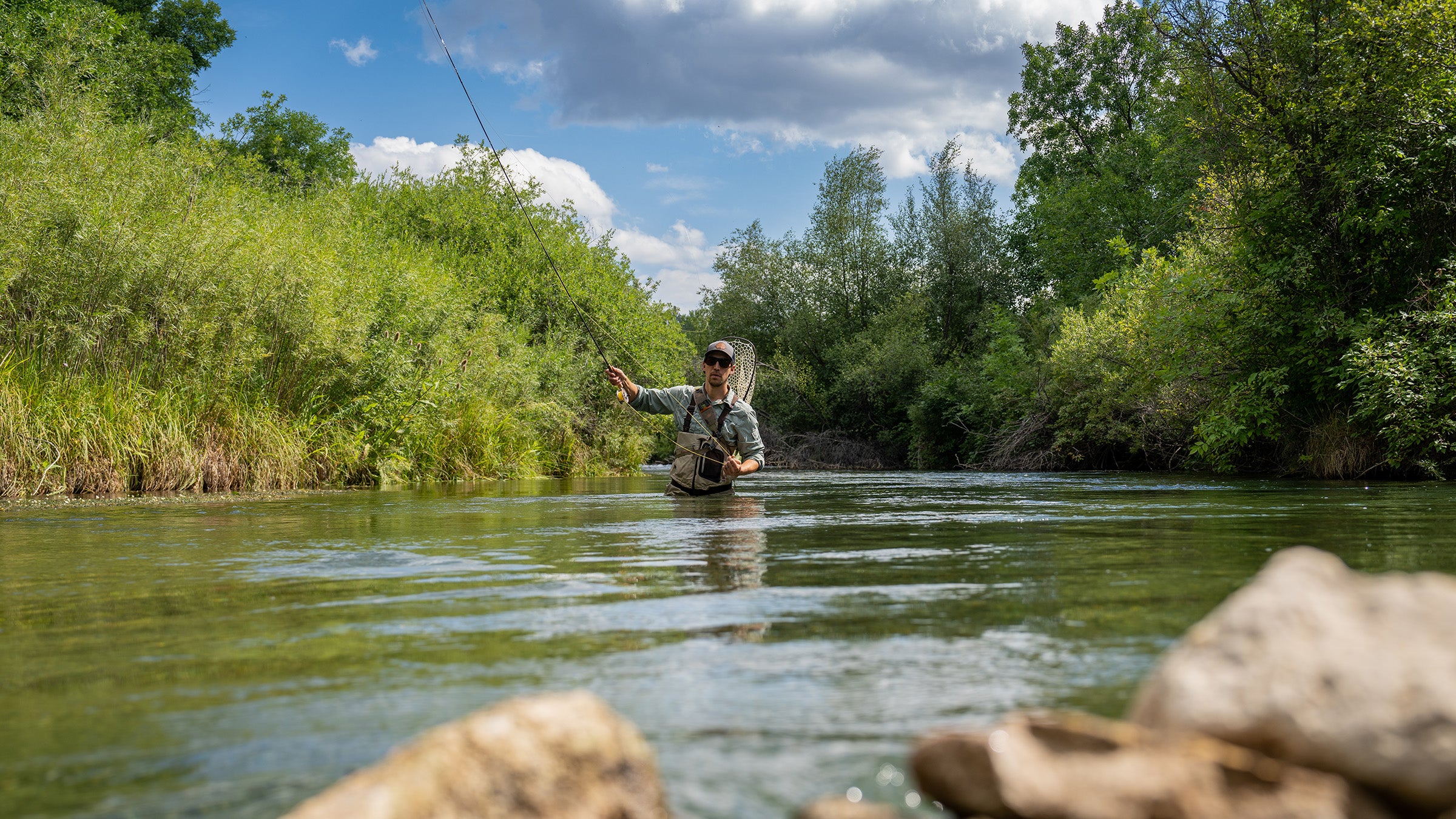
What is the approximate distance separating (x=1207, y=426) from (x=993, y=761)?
17.7 metres

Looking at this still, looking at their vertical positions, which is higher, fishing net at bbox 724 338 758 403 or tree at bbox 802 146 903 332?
tree at bbox 802 146 903 332

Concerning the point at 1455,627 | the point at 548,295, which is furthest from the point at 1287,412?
the point at 548,295

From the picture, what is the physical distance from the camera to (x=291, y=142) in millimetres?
44594

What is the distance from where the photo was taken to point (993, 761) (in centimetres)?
161

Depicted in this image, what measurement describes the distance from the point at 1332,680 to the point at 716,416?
893 cm

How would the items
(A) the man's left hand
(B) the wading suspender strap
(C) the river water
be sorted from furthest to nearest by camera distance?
(B) the wading suspender strap < (A) the man's left hand < (C) the river water

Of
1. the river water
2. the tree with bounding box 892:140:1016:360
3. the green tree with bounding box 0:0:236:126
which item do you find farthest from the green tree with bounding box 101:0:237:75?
the river water

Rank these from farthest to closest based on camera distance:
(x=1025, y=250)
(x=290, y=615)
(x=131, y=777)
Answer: (x=1025, y=250)
(x=290, y=615)
(x=131, y=777)

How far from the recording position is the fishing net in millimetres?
12188

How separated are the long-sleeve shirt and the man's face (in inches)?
8.8

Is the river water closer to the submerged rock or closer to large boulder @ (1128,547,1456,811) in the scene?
the submerged rock

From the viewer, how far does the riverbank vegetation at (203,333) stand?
11.1 metres

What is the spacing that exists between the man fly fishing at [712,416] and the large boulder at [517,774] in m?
8.29

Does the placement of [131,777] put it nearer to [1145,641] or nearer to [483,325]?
[1145,641]
